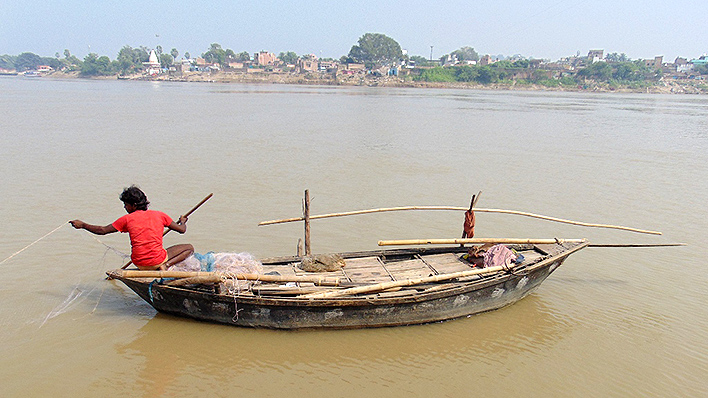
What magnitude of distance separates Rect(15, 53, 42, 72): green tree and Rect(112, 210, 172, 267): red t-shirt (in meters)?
210

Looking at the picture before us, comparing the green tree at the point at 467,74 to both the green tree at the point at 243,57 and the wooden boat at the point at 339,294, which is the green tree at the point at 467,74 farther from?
the wooden boat at the point at 339,294

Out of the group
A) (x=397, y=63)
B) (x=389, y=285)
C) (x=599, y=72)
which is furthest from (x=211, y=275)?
(x=397, y=63)

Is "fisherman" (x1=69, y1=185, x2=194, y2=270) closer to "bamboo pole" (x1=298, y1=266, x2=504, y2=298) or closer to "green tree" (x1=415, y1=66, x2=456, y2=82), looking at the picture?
"bamboo pole" (x1=298, y1=266, x2=504, y2=298)

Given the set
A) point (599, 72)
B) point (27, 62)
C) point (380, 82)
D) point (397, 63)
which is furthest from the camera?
point (27, 62)

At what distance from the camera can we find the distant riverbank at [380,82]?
103 meters

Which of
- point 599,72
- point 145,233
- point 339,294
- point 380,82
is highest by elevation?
point 599,72

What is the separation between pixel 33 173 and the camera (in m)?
13.6

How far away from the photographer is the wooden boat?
19.5ft

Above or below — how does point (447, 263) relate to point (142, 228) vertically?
below

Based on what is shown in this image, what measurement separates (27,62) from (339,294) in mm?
213909

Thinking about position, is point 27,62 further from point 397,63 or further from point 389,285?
point 389,285

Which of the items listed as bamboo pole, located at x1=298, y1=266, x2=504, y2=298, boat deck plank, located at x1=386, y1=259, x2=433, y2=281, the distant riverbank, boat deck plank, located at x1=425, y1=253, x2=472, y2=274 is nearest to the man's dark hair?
bamboo pole, located at x1=298, y1=266, x2=504, y2=298

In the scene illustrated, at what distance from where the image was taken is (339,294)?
6.02 metres

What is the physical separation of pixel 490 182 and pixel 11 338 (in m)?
12.0
